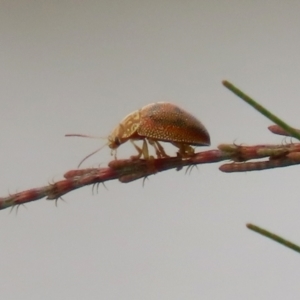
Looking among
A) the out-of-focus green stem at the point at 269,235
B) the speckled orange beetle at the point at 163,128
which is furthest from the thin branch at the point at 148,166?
the speckled orange beetle at the point at 163,128

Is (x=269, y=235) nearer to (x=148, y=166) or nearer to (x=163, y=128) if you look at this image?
(x=148, y=166)

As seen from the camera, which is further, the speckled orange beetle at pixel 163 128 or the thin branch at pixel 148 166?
the speckled orange beetle at pixel 163 128

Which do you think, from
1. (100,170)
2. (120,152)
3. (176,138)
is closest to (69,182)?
(100,170)

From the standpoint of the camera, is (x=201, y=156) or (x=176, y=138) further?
(x=176, y=138)

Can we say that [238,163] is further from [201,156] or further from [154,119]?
[154,119]

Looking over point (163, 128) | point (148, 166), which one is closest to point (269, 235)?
point (148, 166)

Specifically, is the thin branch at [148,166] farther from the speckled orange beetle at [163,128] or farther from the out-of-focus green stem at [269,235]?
the speckled orange beetle at [163,128]

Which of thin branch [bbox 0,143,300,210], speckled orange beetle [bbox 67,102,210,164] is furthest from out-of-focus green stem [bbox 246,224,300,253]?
speckled orange beetle [bbox 67,102,210,164]

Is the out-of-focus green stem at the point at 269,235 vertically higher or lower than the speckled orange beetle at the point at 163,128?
lower
